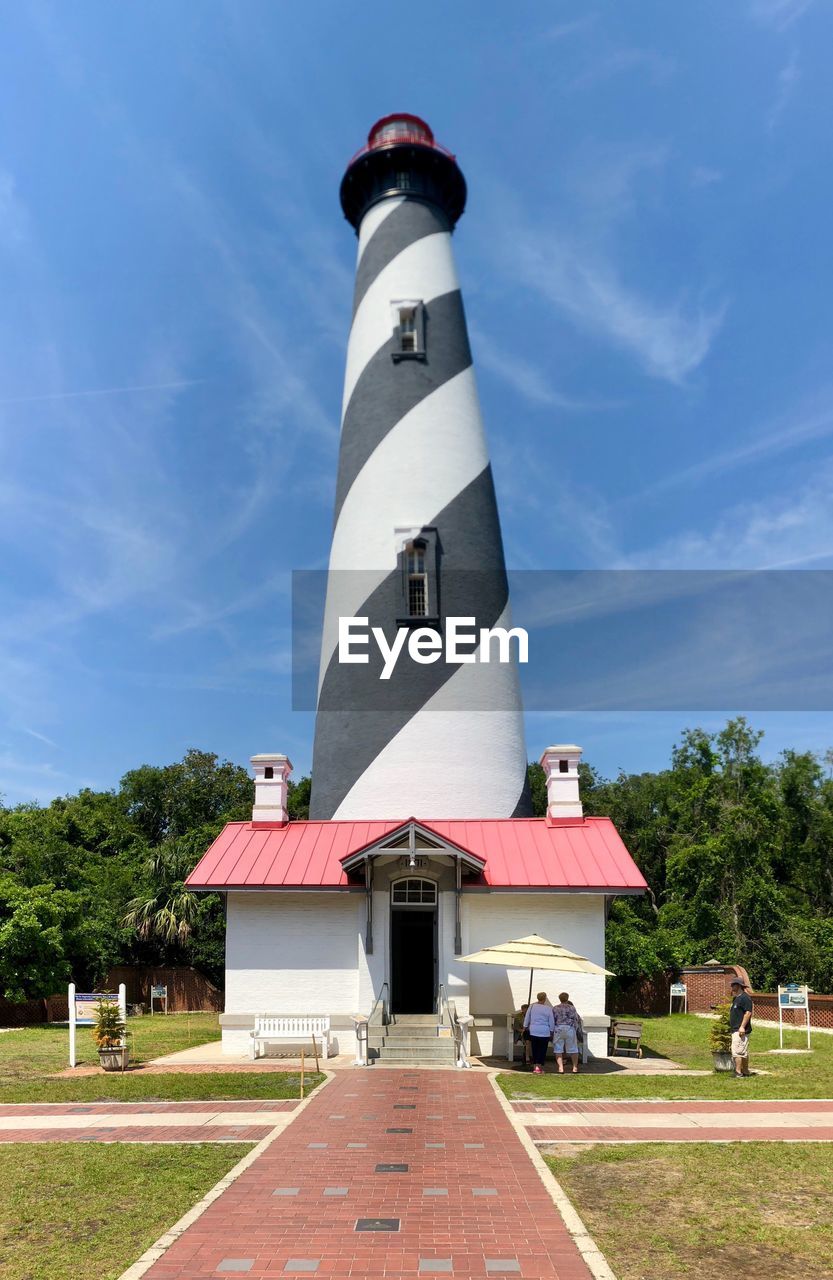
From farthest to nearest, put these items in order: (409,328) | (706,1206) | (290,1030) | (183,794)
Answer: (183,794) < (409,328) < (290,1030) < (706,1206)

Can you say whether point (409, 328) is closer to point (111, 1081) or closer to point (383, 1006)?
point (383, 1006)

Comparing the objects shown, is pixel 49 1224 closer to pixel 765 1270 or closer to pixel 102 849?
pixel 765 1270

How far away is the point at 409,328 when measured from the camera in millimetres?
23094

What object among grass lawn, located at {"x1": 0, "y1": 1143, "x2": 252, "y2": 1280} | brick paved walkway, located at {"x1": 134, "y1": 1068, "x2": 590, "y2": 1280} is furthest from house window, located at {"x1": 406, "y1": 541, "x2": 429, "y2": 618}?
grass lawn, located at {"x1": 0, "y1": 1143, "x2": 252, "y2": 1280}

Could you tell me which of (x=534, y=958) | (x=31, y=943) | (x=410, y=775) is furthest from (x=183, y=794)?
(x=534, y=958)

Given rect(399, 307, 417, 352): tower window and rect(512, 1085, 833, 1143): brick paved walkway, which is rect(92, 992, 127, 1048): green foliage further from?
rect(399, 307, 417, 352): tower window

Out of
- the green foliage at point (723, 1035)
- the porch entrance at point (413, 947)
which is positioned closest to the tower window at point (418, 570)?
the porch entrance at point (413, 947)

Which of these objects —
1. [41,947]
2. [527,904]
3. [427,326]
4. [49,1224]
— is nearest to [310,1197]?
[49,1224]

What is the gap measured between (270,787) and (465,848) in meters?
4.93

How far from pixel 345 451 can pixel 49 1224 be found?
18.2 m

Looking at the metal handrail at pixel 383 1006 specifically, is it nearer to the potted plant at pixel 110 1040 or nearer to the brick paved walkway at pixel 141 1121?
the potted plant at pixel 110 1040

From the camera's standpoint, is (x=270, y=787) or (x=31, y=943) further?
(x=31, y=943)

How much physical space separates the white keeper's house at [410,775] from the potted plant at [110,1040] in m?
2.90

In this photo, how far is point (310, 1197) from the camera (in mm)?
7715
